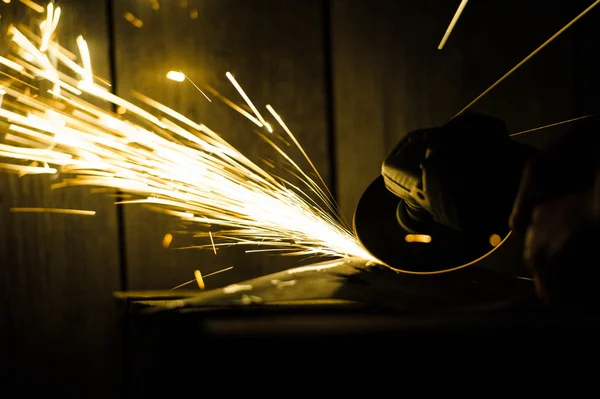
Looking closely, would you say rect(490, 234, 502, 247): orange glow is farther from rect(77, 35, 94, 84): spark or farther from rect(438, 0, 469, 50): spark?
rect(77, 35, 94, 84): spark

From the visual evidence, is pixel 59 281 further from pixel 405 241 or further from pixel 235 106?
pixel 405 241

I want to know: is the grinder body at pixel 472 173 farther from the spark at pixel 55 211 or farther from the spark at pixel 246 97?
the spark at pixel 55 211

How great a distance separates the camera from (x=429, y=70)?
136 centimetres

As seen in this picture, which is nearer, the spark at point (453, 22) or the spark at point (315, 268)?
the spark at point (315, 268)

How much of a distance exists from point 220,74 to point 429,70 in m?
0.56

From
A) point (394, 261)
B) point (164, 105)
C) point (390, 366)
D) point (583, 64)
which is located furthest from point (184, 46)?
point (583, 64)

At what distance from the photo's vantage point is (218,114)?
1347 mm

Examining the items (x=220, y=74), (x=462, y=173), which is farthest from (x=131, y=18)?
(x=462, y=173)

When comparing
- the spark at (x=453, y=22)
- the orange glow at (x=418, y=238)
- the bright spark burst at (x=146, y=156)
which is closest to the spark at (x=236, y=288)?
the bright spark burst at (x=146, y=156)

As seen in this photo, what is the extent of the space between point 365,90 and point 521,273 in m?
0.66

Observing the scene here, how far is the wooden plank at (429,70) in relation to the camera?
134cm

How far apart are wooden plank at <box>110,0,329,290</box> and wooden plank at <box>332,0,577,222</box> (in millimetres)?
75

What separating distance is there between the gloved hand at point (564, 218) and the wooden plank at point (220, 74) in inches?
29.1

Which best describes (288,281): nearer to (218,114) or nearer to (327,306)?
(327,306)
